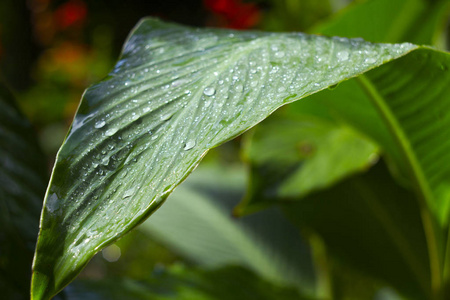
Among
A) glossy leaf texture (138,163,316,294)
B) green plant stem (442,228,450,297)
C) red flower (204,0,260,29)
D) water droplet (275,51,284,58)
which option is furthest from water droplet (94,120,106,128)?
red flower (204,0,260,29)

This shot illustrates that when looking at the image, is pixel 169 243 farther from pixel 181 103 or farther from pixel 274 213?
pixel 181 103

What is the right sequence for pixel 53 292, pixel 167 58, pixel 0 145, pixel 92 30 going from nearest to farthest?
pixel 53 292, pixel 167 58, pixel 0 145, pixel 92 30

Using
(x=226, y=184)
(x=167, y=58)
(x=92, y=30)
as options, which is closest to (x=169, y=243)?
(x=226, y=184)

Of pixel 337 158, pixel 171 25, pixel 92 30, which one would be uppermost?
pixel 171 25

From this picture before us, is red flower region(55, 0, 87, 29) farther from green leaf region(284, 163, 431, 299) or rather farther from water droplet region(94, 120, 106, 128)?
Result: water droplet region(94, 120, 106, 128)

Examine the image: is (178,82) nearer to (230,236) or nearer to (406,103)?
(406,103)

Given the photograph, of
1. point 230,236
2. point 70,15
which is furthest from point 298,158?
point 70,15
